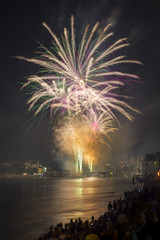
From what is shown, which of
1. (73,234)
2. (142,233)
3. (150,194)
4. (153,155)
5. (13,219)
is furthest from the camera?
(153,155)

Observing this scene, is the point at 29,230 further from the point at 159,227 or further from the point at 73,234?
the point at 159,227

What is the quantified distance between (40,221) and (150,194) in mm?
15747

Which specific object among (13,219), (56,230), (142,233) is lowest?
(13,219)

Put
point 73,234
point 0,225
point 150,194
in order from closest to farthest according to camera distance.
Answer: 1. point 73,234
2. point 0,225
3. point 150,194

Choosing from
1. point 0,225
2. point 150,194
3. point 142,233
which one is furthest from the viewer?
point 150,194

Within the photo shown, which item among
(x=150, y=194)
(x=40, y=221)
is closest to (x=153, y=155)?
(x=150, y=194)

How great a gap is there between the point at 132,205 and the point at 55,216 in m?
12.1

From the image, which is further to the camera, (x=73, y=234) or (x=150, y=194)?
(x=150, y=194)

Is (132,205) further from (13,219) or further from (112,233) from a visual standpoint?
(13,219)

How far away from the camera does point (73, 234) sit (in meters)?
16.5

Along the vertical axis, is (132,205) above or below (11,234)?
above

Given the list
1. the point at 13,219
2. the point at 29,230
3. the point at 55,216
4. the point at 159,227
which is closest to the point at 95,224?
the point at 29,230

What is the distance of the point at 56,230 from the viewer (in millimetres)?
17531

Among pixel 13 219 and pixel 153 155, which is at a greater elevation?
pixel 153 155
